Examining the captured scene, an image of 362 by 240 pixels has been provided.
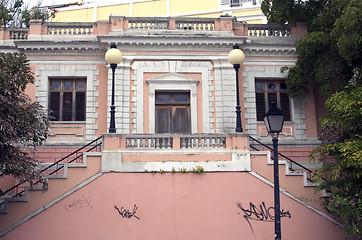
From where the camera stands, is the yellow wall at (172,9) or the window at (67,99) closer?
the window at (67,99)

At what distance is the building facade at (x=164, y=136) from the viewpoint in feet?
42.5

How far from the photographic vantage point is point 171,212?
42.8ft

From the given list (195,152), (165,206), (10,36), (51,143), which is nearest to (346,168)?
(195,152)

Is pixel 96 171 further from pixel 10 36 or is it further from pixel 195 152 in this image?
pixel 10 36

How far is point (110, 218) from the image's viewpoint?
42.3 feet

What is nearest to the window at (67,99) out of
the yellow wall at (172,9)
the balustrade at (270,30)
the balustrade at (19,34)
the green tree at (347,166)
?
the balustrade at (19,34)

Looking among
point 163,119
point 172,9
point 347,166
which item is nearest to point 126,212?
point 163,119

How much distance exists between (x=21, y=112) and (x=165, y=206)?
4.84 m

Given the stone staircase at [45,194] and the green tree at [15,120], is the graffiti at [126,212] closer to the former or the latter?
the stone staircase at [45,194]

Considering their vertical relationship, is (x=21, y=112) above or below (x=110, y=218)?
above

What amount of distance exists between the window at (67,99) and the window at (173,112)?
3.13 metres

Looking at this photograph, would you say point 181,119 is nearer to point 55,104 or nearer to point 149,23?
point 149,23

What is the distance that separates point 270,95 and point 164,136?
6867mm

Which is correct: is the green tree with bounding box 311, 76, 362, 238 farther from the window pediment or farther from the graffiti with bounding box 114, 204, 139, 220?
the window pediment
